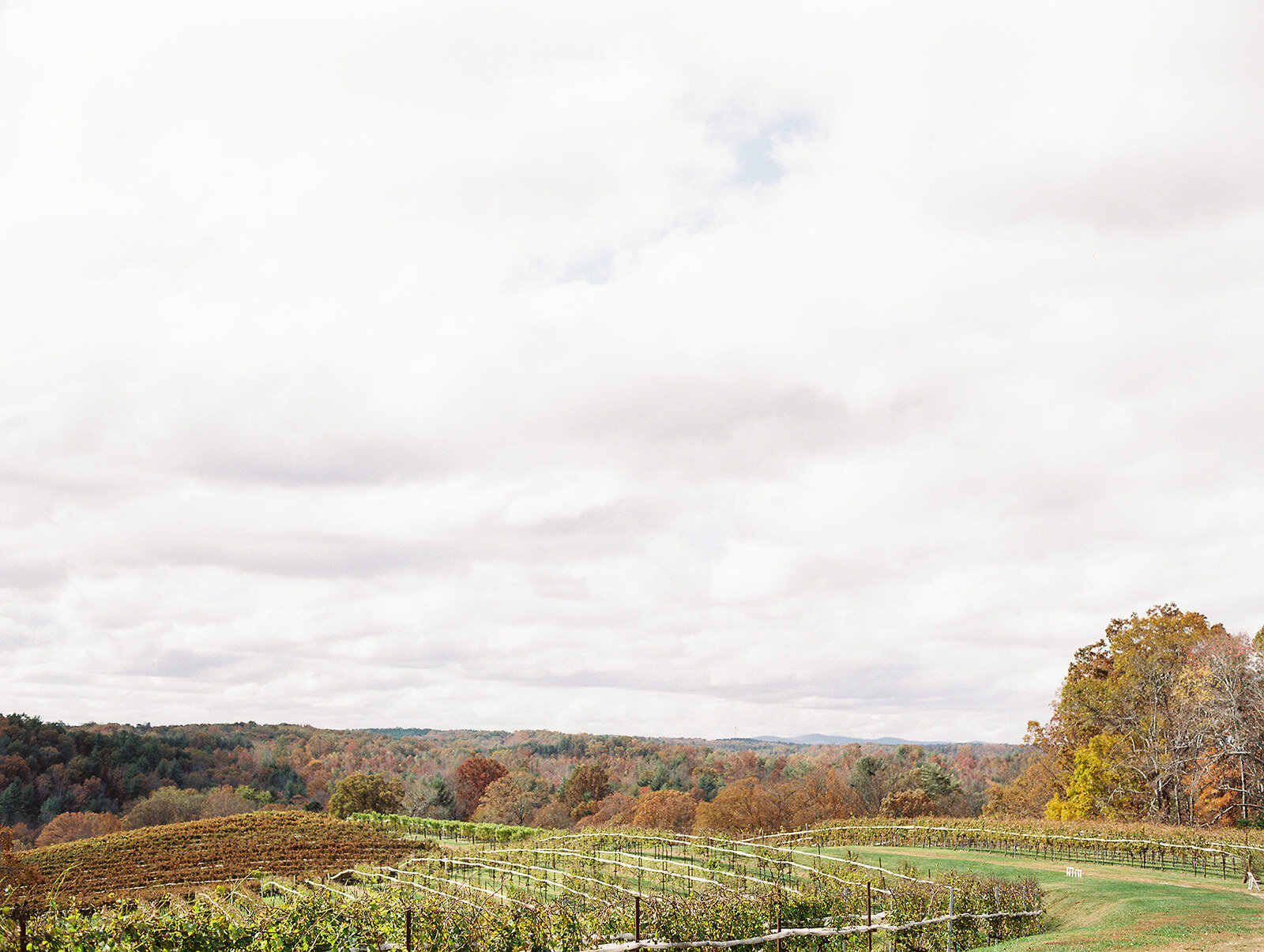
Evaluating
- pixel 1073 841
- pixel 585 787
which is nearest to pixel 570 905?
pixel 1073 841

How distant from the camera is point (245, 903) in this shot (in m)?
38.3

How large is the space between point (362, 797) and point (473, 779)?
22.8m

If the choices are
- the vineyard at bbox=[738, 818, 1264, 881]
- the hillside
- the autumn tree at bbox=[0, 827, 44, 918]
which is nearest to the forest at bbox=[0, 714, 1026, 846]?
the hillside

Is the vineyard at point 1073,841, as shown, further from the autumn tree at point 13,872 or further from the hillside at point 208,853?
the autumn tree at point 13,872

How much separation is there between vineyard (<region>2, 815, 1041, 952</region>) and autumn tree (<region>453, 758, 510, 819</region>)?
1719 inches

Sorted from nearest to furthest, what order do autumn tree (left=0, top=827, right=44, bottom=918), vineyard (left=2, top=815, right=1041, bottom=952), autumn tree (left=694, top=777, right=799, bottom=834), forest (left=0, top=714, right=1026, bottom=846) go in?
1. vineyard (left=2, top=815, right=1041, bottom=952)
2. autumn tree (left=0, top=827, right=44, bottom=918)
3. autumn tree (left=694, top=777, right=799, bottom=834)
4. forest (left=0, top=714, right=1026, bottom=846)

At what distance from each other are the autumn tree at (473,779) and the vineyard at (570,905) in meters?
43.7

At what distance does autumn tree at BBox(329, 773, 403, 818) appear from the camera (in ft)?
254

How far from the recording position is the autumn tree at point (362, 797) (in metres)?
77.6

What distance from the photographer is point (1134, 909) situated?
21781 mm

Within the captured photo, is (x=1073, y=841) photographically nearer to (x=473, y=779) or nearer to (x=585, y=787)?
Answer: (x=585, y=787)

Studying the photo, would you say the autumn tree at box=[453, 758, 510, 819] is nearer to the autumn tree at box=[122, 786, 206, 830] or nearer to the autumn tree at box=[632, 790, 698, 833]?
the autumn tree at box=[122, 786, 206, 830]

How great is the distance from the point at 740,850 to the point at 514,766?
81112 millimetres

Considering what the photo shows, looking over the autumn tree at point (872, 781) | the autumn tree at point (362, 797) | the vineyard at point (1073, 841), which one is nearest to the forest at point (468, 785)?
the autumn tree at point (872, 781)
